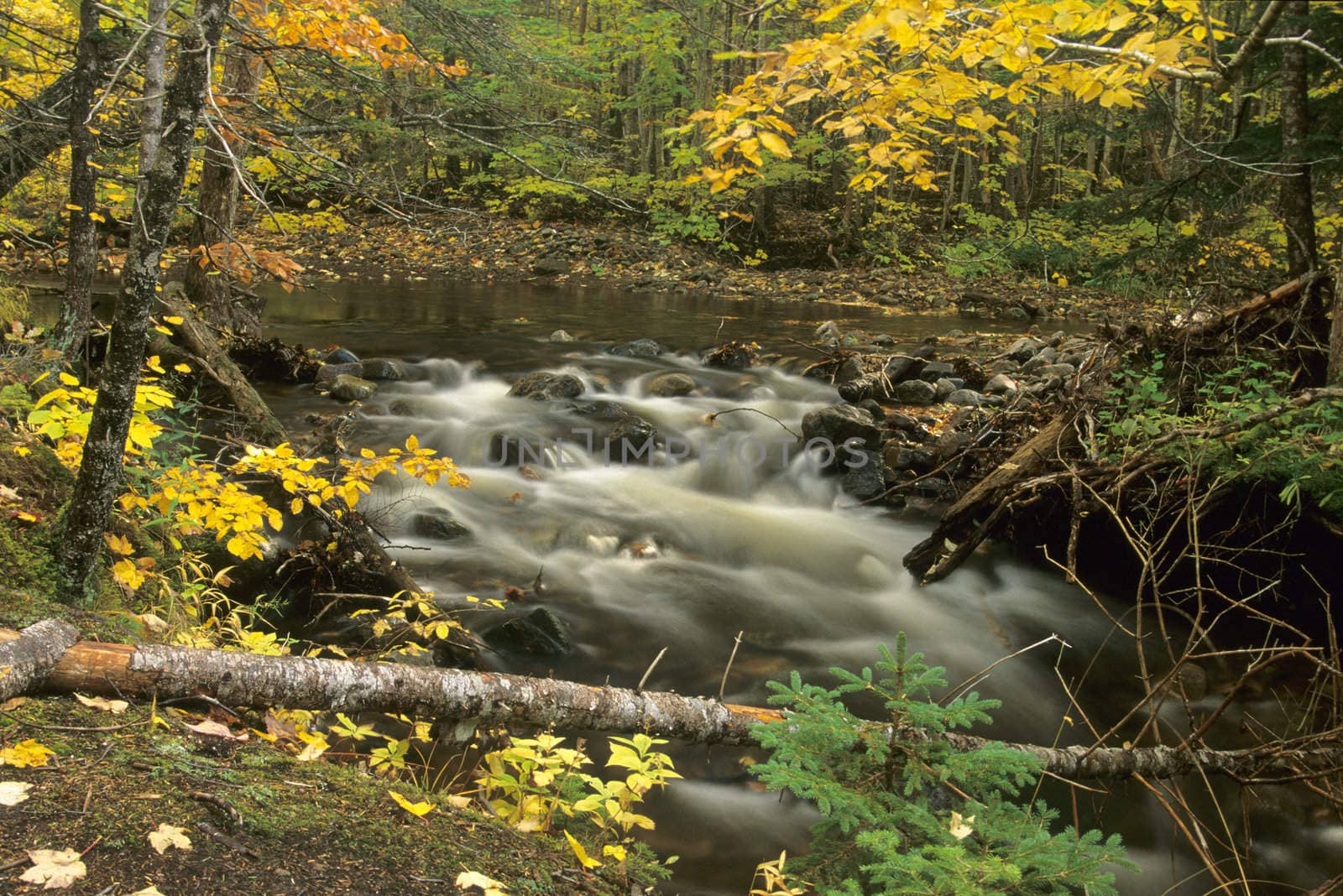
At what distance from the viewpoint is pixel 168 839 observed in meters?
1.77

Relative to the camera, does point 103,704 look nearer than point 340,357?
Yes

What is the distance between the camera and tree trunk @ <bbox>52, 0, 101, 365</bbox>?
185 inches

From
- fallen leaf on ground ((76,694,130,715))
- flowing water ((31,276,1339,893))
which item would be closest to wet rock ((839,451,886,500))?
flowing water ((31,276,1339,893))

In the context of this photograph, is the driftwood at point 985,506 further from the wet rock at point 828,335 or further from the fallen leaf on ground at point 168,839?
the wet rock at point 828,335

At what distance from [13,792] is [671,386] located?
29.4ft

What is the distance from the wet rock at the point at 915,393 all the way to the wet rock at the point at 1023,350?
8.21ft

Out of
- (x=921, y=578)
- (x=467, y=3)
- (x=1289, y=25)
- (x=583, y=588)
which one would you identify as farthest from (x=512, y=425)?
(x=467, y=3)

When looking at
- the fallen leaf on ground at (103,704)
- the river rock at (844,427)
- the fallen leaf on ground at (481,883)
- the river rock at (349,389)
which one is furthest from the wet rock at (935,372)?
the fallen leaf on ground at (103,704)

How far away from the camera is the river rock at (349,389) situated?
358 inches

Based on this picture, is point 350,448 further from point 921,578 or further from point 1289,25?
point 1289,25

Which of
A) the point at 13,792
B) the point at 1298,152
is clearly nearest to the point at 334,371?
the point at 13,792

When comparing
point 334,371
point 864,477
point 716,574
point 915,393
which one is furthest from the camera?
point 334,371

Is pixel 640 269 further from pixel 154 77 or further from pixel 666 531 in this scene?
pixel 154 77

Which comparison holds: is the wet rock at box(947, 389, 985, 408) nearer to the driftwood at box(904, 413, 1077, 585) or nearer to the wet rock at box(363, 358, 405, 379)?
the driftwood at box(904, 413, 1077, 585)
